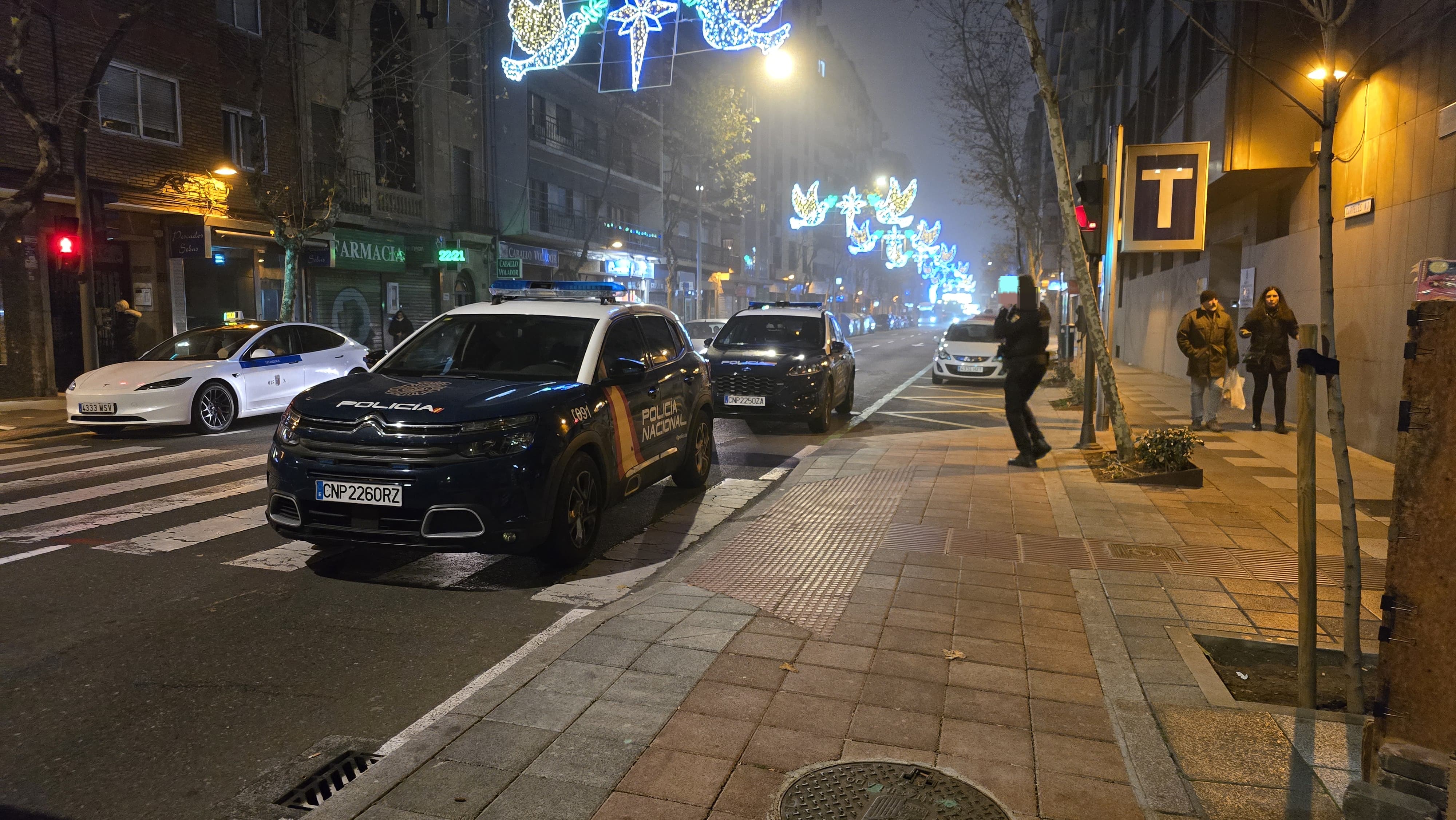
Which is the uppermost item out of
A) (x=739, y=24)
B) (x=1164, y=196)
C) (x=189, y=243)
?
(x=739, y=24)

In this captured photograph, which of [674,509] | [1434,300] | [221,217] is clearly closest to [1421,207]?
[674,509]

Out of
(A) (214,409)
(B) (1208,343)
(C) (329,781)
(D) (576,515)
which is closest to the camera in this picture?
(C) (329,781)

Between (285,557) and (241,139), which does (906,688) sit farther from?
(241,139)

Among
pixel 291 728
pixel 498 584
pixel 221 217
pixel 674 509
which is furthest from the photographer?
pixel 221 217

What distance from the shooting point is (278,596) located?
528 cm

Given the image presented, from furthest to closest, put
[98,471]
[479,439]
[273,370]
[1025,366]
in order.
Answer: [273,370] → [1025,366] → [98,471] → [479,439]

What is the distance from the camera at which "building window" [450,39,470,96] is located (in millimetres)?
29719

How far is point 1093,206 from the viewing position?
10.8m

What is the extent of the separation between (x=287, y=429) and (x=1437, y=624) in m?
5.51

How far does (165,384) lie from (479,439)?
29.1 ft

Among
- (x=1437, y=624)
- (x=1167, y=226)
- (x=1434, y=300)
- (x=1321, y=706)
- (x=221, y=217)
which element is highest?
Result: (x=221, y=217)

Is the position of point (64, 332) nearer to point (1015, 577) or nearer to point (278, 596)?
point (278, 596)

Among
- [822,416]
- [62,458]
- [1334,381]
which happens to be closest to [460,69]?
[822,416]

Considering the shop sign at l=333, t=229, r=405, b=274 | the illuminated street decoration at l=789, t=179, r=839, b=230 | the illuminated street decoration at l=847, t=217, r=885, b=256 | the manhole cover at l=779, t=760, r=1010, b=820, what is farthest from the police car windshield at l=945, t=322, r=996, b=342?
the manhole cover at l=779, t=760, r=1010, b=820
